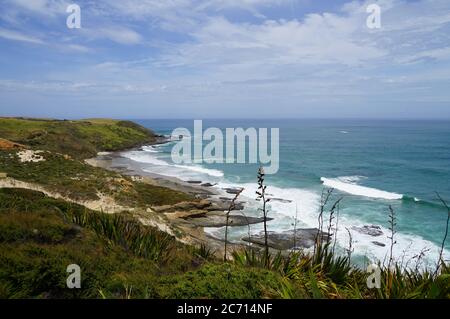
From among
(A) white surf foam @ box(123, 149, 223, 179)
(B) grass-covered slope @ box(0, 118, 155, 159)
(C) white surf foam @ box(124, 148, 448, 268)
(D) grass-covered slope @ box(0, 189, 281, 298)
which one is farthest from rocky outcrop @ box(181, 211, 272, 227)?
(B) grass-covered slope @ box(0, 118, 155, 159)

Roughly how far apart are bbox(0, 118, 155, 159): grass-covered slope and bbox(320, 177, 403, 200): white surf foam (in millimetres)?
37756

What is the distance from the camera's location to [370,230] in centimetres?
2367

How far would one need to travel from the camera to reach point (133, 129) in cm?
10012

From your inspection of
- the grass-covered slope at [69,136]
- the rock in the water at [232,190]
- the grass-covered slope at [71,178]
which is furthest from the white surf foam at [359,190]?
the grass-covered slope at [69,136]

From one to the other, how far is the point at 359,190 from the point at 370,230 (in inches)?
523

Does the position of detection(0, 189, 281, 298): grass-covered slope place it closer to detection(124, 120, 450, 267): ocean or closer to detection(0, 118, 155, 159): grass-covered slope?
detection(124, 120, 450, 267): ocean

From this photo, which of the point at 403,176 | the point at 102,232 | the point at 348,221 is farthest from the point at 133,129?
the point at 102,232

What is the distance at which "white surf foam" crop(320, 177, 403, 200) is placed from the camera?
33812 millimetres

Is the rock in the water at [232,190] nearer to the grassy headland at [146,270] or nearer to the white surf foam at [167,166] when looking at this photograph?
the white surf foam at [167,166]

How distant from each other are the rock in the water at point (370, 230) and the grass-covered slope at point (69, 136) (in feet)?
140

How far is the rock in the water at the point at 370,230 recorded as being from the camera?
908 inches
